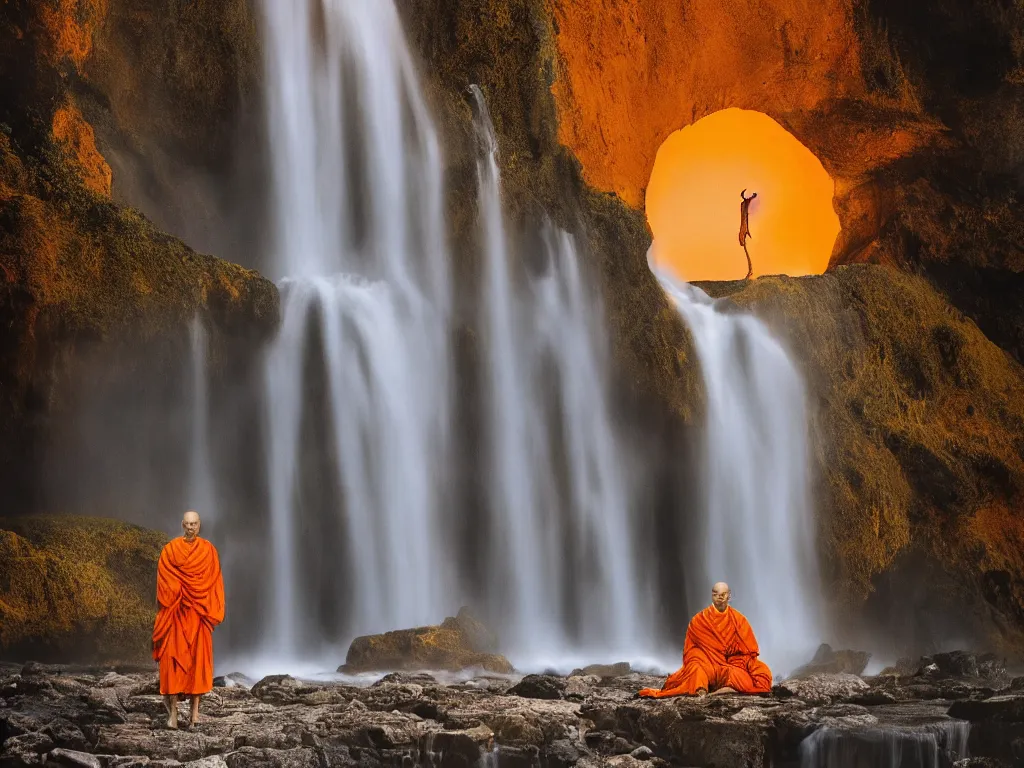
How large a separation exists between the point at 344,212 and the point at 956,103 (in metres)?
14.9

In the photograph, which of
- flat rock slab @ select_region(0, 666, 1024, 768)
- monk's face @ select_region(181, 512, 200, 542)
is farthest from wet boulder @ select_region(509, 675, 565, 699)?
monk's face @ select_region(181, 512, 200, 542)

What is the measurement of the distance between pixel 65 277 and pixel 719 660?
429 inches

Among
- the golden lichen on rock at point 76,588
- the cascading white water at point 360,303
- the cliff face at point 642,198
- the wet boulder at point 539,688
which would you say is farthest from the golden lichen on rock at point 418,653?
the cliff face at point 642,198

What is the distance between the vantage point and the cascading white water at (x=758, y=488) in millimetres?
23125

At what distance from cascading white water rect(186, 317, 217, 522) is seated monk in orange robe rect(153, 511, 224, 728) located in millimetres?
7494

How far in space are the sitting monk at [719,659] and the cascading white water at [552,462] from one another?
6986mm

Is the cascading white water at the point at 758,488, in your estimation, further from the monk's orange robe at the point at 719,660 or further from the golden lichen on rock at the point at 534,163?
the monk's orange robe at the point at 719,660

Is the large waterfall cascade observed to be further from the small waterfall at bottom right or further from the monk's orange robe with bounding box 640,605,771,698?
the small waterfall at bottom right

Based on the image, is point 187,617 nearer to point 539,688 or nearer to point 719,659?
point 539,688

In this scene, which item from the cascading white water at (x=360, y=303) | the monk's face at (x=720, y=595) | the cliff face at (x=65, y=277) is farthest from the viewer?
the cascading white water at (x=360, y=303)

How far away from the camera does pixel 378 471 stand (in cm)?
2059

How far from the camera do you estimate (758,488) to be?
24047 millimetres

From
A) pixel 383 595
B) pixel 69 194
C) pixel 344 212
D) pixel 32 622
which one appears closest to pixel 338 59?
pixel 344 212

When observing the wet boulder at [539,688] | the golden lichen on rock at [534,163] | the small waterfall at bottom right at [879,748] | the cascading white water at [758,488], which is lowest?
the small waterfall at bottom right at [879,748]
